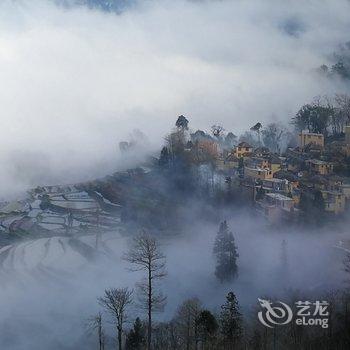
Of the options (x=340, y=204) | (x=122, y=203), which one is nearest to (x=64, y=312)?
(x=122, y=203)

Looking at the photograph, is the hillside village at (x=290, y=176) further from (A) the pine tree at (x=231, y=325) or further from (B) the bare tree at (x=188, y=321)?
(A) the pine tree at (x=231, y=325)

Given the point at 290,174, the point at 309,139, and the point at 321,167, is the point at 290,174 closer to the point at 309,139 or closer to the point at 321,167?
the point at 321,167

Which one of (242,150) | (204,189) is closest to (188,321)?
(204,189)

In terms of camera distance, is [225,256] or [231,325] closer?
[231,325]

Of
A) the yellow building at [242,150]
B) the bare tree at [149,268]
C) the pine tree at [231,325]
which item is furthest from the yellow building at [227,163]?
the pine tree at [231,325]

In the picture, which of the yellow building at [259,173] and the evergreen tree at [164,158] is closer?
the yellow building at [259,173]

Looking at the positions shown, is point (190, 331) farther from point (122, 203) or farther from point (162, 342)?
point (122, 203)
